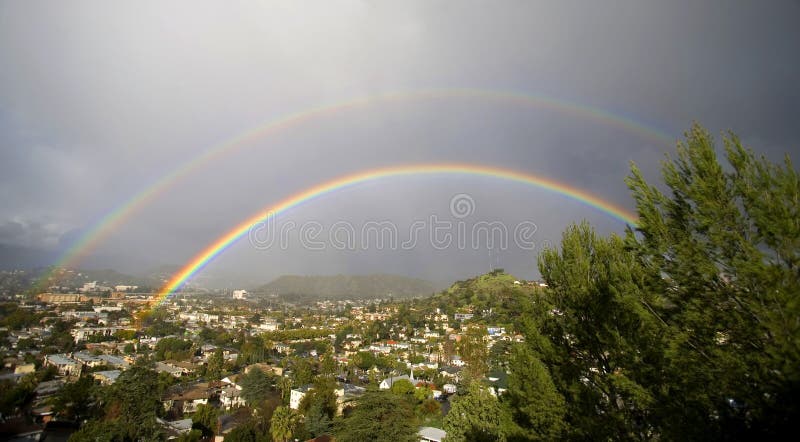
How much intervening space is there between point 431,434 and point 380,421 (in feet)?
12.1

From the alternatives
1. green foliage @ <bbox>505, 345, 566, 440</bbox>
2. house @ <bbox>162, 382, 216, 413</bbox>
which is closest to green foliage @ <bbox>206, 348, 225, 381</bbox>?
house @ <bbox>162, 382, 216, 413</bbox>

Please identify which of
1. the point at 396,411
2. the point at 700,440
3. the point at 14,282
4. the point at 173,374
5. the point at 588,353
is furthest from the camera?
the point at 14,282

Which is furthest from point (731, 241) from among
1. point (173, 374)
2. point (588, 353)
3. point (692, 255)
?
point (173, 374)

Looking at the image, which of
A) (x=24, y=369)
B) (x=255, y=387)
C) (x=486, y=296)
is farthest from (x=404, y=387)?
(x=486, y=296)

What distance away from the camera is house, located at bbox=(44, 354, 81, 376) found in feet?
98.0

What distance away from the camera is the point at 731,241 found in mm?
3258

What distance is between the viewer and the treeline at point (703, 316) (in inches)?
111

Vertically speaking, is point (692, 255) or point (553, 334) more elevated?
point (692, 255)

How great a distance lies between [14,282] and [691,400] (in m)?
144

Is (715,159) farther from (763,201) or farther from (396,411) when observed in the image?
(396,411)

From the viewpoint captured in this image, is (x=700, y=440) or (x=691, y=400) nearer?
(x=700, y=440)

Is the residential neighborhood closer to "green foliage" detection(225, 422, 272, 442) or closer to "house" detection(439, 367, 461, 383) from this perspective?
"house" detection(439, 367, 461, 383)

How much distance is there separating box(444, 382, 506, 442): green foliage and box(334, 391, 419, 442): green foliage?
6.55 ft

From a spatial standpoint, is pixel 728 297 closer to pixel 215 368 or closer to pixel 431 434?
pixel 431 434
